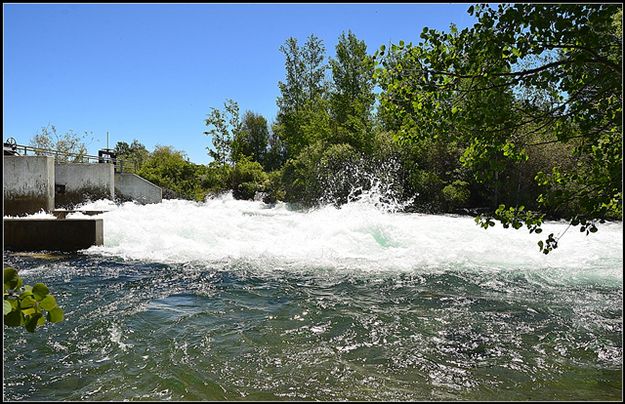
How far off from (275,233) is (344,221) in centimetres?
252

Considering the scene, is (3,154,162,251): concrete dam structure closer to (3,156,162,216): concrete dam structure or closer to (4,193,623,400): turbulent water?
(3,156,162,216): concrete dam structure

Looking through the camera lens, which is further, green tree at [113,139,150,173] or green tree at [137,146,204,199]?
green tree at [113,139,150,173]

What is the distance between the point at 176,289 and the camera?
7617 mm

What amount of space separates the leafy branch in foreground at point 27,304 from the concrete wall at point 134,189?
29439 mm

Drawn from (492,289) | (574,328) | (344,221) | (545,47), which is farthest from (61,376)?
(344,221)

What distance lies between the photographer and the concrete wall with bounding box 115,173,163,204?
2941 centimetres

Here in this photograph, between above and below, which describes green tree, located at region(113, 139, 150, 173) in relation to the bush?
above

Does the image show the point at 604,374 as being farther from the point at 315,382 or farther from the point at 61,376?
the point at 61,376

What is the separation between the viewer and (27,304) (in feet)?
5.78

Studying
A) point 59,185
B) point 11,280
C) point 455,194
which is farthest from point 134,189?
point 11,280

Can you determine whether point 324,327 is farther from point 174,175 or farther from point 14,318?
point 174,175

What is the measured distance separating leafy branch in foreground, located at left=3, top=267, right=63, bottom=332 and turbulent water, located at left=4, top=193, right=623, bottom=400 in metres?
2.33

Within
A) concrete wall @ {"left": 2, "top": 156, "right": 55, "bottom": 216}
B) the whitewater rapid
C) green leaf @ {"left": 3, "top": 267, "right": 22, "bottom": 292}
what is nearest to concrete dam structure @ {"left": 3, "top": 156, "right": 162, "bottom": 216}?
concrete wall @ {"left": 2, "top": 156, "right": 55, "bottom": 216}

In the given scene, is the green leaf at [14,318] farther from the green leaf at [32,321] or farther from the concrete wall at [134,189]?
the concrete wall at [134,189]
